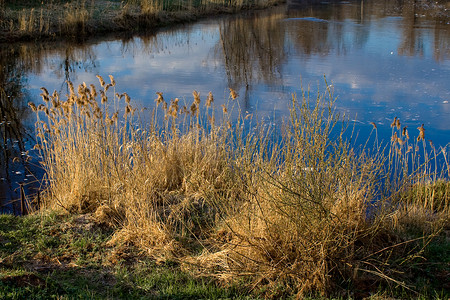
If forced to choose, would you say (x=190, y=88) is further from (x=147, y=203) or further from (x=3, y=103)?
(x=147, y=203)

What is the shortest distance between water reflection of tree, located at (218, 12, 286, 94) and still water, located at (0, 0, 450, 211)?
0.10 ft

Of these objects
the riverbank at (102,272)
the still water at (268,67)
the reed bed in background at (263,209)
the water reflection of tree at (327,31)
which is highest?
the water reflection of tree at (327,31)

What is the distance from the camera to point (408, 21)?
1809cm

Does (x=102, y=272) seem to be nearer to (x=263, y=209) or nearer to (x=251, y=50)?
(x=263, y=209)

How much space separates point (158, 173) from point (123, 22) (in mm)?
13605

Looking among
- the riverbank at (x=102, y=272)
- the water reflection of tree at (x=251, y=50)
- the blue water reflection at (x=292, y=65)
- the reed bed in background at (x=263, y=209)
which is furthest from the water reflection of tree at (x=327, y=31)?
the riverbank at (x=102, y=272)

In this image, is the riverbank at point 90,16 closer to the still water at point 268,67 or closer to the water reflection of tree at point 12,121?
the still water at point 268,67

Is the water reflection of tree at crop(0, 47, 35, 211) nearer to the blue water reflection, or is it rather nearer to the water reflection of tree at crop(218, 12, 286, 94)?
the blue water reflection

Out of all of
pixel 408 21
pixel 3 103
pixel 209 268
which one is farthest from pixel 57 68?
pixel 408 21

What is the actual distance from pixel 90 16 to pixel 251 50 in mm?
6931

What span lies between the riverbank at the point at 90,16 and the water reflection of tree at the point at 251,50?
2557 mm

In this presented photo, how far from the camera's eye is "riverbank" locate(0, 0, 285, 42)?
15.5 meters

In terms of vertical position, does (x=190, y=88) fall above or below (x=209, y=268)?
above

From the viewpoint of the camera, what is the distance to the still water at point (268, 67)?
8477 mm
